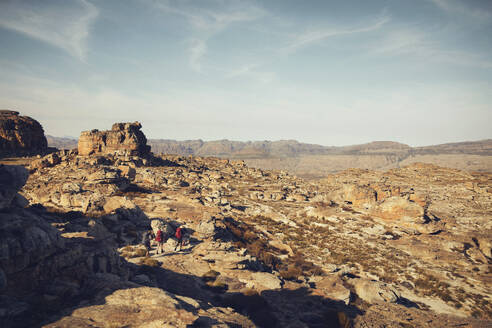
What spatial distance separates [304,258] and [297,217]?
14.0 m

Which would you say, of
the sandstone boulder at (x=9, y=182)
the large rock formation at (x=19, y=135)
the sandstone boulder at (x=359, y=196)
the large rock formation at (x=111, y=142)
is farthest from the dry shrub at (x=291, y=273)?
the large rock formation at (x=19, y=135)

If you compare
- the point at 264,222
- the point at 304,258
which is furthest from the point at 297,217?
the point at 304,258

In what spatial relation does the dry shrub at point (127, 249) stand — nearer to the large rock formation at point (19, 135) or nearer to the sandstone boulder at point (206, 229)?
the sandstone boulder at point (206, 229)

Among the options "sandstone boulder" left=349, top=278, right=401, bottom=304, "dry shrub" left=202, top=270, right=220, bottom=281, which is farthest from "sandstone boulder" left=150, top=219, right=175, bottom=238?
"sandstone boulder" left=349, top=278, right=401, bottom=304

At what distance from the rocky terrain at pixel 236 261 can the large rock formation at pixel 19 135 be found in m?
55.5

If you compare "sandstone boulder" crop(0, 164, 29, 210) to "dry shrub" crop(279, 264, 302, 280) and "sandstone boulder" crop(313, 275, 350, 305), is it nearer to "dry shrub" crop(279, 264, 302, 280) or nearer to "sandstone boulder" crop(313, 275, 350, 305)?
"dry shrub" crop(279, 264, 302, 280)

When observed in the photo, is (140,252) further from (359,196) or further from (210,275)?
(359,196)

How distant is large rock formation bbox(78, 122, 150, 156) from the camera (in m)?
74.4

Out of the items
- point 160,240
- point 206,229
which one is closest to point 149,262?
point 160,240

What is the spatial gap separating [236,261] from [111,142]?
2821 inches

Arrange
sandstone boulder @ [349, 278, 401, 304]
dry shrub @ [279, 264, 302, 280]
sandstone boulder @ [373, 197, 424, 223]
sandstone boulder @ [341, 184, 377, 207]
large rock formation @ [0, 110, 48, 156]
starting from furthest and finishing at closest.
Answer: large rock formation @ [0, 110, 48, 156], sandstone boulder @ [341, 184, 377, 207], sandstone boulder @ [373, 197, 424, 223], dry shrub @ [279, 264, 302, 280], sandstone boulder @ [349, 278, 401, 304]

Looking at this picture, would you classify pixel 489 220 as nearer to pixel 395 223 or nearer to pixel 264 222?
pixel 395 223

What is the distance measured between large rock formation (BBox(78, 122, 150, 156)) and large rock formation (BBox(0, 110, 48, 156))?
29.0 m

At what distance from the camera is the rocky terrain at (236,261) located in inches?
414
